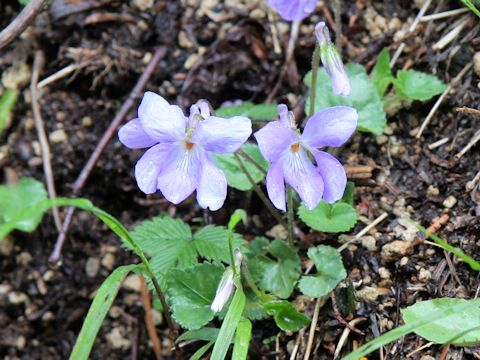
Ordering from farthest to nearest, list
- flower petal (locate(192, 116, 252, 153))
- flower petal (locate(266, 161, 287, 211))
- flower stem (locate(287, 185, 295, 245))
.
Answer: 1. flower stem (locate(287, 185, 295, 245))
2. flower petal (locate(266, 161, 287, 211))
3. flower petal (locate(192, 116, 252, 153))

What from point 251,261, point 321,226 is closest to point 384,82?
point 321,226

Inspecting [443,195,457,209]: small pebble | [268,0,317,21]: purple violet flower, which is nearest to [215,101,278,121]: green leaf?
[268,0,317,21]: purple violet flower

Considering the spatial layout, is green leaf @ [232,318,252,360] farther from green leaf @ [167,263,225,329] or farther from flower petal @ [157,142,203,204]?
flower petal @ [157,142,203,204]

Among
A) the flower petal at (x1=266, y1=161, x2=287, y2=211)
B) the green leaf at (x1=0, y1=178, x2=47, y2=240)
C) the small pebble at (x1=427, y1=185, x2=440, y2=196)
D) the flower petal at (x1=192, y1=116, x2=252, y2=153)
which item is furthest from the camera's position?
the green leaf at (x1=0, y1=178, x2=47, y2=240)

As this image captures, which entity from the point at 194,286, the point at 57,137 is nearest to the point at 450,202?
the point at 194,286

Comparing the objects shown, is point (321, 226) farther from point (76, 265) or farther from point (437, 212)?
point (76, 265)

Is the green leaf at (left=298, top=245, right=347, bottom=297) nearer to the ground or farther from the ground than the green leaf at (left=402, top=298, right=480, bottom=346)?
nearer to the ground
